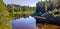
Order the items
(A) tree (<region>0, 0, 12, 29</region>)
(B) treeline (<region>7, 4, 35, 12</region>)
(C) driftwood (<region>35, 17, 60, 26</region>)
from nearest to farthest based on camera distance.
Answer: (A) tree (<region>0, 0, 12, 29</region>)
(B) treeline (<region>7, 4, 35, 12</region>)
(C) driftwood (<region>35, 17, 60, 26</region>)

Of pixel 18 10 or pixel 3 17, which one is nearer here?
pixel 3 17

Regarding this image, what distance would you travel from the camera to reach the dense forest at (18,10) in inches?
152

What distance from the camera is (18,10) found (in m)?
3.99

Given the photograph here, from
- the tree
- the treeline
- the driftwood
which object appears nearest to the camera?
the tree

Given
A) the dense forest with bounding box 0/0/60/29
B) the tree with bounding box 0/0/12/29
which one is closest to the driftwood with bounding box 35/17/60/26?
the dense forest with bounding box 0/0/60/29

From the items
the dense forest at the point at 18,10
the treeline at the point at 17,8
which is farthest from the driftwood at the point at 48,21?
the treeline at the point at 17,8

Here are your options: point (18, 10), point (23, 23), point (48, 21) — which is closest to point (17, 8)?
point (18, 10)

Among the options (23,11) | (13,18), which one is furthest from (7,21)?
(23,11)

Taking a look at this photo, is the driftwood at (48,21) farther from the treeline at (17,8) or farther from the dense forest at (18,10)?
the treeline at (17,8)

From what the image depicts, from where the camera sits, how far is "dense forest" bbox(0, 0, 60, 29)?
385cm

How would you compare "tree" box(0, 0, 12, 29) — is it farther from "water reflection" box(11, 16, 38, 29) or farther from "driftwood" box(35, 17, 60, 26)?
"driftwood" box(35, 17, 60, 26)

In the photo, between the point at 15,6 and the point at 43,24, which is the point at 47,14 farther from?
the point at 15,6

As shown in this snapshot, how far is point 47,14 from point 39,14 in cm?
16

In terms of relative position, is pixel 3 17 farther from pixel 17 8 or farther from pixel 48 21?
pixel 48 21
